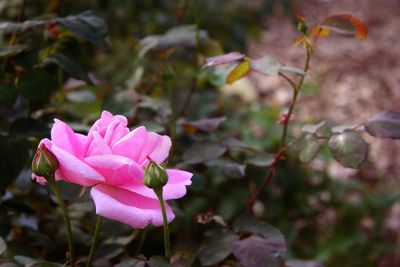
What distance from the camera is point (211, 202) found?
1914 millimetres

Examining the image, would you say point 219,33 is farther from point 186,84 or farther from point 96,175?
point 96,175

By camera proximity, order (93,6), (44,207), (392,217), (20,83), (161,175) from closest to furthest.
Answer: (161,175) → (20,83) → (44,207) → (93,6) → (392,217)

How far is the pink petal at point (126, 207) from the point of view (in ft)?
2.01

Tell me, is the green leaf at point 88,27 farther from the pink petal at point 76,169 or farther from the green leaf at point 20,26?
the pink petal at point 76,169

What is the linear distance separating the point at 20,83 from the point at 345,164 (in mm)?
487

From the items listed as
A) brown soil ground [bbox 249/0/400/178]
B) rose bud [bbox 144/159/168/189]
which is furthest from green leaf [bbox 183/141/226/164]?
brown soil ground [bbox 249/0/400/178]

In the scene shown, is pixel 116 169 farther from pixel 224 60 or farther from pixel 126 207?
pixel 224 60

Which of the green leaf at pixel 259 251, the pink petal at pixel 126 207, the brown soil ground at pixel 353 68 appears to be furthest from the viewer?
the brown soil ground at pixel 353 68

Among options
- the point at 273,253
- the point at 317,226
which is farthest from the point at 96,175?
the point at 317,226

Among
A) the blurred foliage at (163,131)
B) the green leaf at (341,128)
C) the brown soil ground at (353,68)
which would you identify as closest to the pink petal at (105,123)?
the blurred foliage at (163,131)

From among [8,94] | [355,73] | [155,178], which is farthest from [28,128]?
[355,73]

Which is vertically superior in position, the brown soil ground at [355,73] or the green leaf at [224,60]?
the green leaf at [224,60]

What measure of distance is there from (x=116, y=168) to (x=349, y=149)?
0.34m

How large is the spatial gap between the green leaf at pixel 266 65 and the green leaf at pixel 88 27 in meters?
0.24
